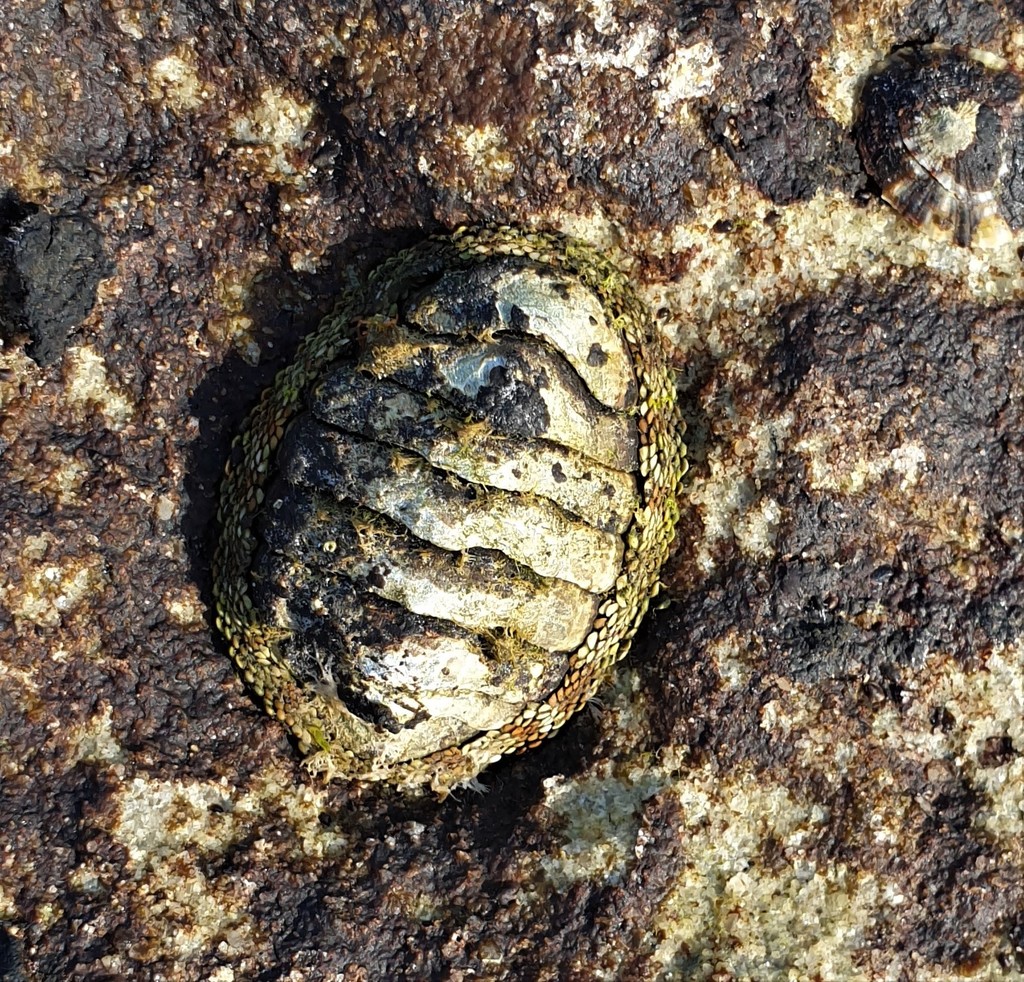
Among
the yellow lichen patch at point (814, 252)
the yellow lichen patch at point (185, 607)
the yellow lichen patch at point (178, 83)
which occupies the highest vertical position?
the yellow lichen patch at point (178, 83)

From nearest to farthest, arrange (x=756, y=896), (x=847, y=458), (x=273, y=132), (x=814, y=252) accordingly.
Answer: (x=756, y=896)
(x=847, y=458)
(x=814, y=252)
(x=273, y=132)

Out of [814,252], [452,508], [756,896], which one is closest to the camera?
[452,508]

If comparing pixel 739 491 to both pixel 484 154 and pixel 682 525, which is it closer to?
pixel 682 525

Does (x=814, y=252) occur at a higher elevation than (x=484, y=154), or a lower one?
lower

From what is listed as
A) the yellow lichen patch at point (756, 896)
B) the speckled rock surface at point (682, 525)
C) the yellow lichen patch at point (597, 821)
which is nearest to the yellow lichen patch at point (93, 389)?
the speckled rock surface at point (682, 525)

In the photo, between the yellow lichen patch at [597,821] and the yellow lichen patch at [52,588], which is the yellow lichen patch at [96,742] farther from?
the yellow lichen patch at [597,821]

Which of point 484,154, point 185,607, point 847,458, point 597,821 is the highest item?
point 484,154

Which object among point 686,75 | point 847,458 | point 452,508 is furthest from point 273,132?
point 847,458

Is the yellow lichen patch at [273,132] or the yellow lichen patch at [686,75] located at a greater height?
the yellow lichen patch at [686,75]
